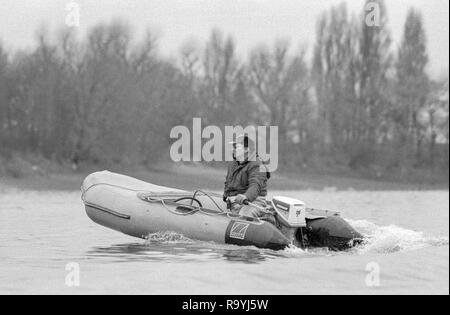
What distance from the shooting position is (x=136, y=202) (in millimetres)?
12055

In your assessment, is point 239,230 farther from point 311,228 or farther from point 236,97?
point 236,97

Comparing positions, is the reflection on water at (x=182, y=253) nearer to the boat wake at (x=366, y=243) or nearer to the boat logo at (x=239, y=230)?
the boat wake at (x=366, y=243)

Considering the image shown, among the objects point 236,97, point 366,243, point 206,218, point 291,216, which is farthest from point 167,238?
point 236,97

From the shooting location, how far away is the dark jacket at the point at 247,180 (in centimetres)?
1137

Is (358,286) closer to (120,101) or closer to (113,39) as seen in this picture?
(120,101)

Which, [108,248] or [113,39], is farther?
[113,39]

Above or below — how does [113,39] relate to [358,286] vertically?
above

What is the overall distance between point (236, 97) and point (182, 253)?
101 feet

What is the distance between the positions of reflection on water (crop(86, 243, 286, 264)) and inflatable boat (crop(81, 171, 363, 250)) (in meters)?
0.14

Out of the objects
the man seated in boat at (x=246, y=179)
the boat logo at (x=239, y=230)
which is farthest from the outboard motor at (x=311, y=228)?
the boat logo at (x=239, y=230)

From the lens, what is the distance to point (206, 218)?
1148cm

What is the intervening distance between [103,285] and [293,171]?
3060 cm
